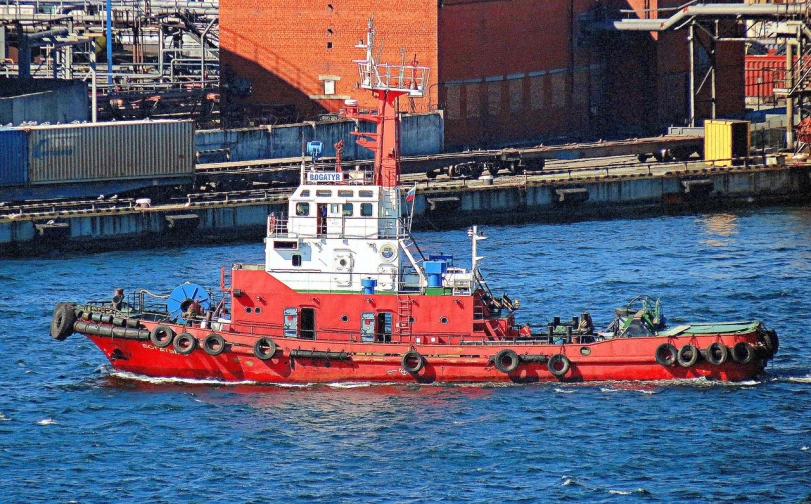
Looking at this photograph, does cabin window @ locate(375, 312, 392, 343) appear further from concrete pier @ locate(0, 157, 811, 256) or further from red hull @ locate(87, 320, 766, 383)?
concrete pier @ locate(0, 157, 811, 256)

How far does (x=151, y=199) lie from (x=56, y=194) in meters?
4.03

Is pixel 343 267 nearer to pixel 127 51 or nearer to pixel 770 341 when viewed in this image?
pixel 770 341

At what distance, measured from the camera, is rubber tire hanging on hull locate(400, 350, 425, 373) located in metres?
37.2

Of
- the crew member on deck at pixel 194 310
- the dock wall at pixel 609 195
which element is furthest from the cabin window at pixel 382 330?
the dock wall at pixel 609 195

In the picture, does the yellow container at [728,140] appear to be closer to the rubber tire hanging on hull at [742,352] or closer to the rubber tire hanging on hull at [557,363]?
the rubber tire hanging on hull at [742,352]

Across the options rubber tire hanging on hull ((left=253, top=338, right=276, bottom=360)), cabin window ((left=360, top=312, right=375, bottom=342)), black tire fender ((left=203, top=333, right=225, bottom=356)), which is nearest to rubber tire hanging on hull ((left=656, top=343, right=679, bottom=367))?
cabin window ((left=360, top=312, right=375, bottom=342))

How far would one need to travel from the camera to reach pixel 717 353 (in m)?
37.3

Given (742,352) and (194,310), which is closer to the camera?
(742,352)

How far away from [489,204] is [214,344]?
2910 cm

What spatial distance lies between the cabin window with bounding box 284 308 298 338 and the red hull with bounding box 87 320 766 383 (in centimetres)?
46

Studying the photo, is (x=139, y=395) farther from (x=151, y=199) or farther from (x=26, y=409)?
(x=151, y=199)

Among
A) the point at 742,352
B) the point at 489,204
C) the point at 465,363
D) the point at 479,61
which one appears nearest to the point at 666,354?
the point at 742,352

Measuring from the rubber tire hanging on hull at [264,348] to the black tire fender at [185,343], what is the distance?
1706mm

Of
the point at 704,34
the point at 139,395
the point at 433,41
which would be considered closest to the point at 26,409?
the point at 139,395
